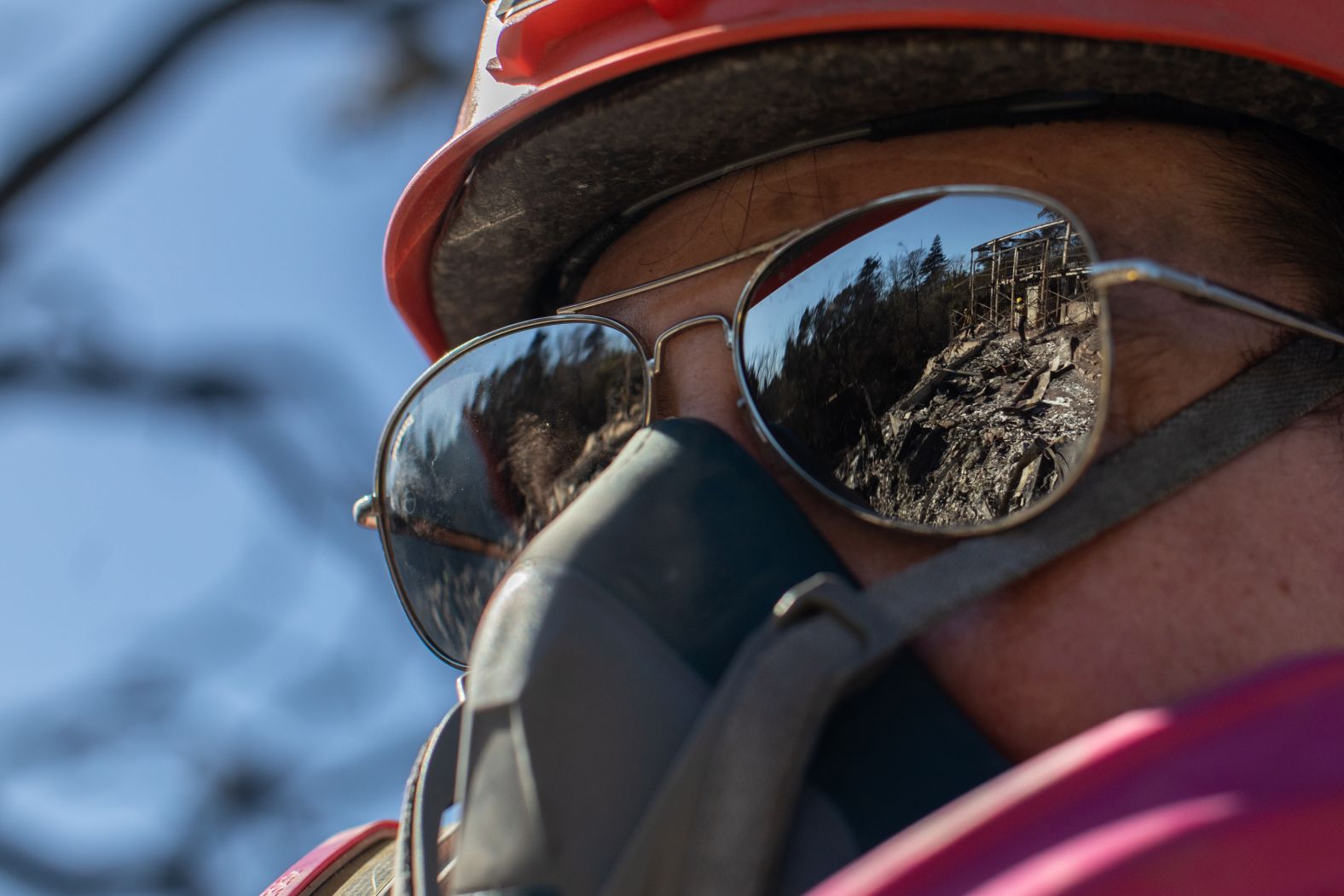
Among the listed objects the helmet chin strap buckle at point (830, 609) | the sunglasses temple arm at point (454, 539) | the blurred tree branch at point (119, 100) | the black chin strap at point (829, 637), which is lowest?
the black chin strap at point (829, 637)

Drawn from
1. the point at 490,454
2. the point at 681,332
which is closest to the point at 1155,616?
the point at 681,332

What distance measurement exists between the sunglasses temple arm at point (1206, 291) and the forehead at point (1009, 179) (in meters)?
0.08

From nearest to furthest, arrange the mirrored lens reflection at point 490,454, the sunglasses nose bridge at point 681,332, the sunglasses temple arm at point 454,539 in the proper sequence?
the sunglasses nose bridge at point 681,332
the mirrored lens reflection at point 490,454
the sunglasses temple arm at point 454,539

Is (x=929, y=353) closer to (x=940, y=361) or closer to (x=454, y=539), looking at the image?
(x=940, y=361)

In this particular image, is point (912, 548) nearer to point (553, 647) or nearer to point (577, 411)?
point (553, 647)

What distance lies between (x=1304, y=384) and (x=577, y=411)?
0.93 meters

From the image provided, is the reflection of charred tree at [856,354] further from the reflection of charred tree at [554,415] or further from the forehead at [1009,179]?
the reflection of charred tree at [554,415]

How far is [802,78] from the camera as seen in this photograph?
54.0 inches

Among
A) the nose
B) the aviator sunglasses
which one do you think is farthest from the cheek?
the nose

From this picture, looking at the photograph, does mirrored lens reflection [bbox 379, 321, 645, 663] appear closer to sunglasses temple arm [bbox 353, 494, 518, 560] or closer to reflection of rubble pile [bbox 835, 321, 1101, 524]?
sunglasses temple arm [bbox 353, 494, 518, 560]

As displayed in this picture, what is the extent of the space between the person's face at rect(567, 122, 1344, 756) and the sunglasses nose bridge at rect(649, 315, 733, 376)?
11mm

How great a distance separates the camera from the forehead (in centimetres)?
132

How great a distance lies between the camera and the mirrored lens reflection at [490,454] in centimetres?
159

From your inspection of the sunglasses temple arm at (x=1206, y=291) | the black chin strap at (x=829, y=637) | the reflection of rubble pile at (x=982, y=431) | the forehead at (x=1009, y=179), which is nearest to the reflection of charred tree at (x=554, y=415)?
the forehead at (x=1009, y=179)
